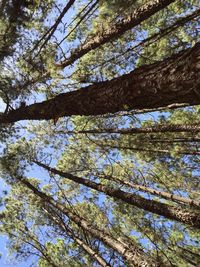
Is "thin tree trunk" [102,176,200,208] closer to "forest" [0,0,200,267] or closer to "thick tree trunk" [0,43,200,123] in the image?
"forest" [0,0,200,267]

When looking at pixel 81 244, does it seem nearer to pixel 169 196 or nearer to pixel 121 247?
pixel 121 247

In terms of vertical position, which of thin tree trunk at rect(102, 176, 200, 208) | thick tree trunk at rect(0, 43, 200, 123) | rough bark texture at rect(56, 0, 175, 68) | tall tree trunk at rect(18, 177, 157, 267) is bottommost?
thick tree trunk at rect(0, 43, 200, 123)

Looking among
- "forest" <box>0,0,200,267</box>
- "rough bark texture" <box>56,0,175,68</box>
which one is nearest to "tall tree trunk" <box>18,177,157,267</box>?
"forest" <box>0,0,200,267</box>

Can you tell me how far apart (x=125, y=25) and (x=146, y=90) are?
450 cm

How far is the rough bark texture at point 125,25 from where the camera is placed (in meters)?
6.80

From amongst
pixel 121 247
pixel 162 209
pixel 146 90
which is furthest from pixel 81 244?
pixel 146 90

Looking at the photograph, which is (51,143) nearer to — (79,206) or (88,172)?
(88,172)

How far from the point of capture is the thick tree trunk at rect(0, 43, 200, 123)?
2.94 meters

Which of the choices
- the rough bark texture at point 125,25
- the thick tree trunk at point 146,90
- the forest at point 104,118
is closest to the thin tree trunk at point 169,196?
the forest at point 104,118

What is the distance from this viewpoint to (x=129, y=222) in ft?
42.7

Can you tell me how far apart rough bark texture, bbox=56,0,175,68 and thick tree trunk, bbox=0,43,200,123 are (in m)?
2.88

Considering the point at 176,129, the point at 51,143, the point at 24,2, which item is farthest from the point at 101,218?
the point at 24,2

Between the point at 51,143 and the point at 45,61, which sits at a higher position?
the point at 51,143

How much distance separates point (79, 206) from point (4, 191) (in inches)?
138
